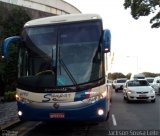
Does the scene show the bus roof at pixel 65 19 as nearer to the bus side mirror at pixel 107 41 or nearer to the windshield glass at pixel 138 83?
the bus side mirror at pixel 107 41

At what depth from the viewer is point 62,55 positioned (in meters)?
11.0

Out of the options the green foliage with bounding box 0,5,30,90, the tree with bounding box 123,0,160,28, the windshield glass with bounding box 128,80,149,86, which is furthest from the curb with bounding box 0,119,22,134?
the tree with bounding box 123,0,160,28

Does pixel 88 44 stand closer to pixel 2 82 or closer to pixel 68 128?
pixel 68 128

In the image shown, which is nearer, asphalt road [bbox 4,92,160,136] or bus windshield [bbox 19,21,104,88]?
bus windshield [bbox 19,21,104,88]

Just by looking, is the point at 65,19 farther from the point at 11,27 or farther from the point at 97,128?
the point at 11,27

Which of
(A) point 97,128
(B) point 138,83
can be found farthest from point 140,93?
(A) point 97,128

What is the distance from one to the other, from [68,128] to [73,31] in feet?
11.3

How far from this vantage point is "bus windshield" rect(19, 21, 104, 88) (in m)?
10.9

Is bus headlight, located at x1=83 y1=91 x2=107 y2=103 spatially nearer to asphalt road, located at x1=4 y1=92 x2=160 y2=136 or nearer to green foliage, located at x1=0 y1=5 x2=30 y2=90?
asphalt road, located at x1=4 y1=92 x2=160 y2=136

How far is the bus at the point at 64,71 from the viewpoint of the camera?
1072 centimetres

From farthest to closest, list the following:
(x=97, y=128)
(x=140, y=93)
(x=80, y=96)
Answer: (x=140, y=93) < (x=97, y=128) < (x=80, y=96)

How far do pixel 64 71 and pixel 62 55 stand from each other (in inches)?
19.3

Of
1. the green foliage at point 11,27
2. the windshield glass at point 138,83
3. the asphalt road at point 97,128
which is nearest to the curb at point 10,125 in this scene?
the asphalt road at point 97,128

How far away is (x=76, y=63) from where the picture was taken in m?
10.9
